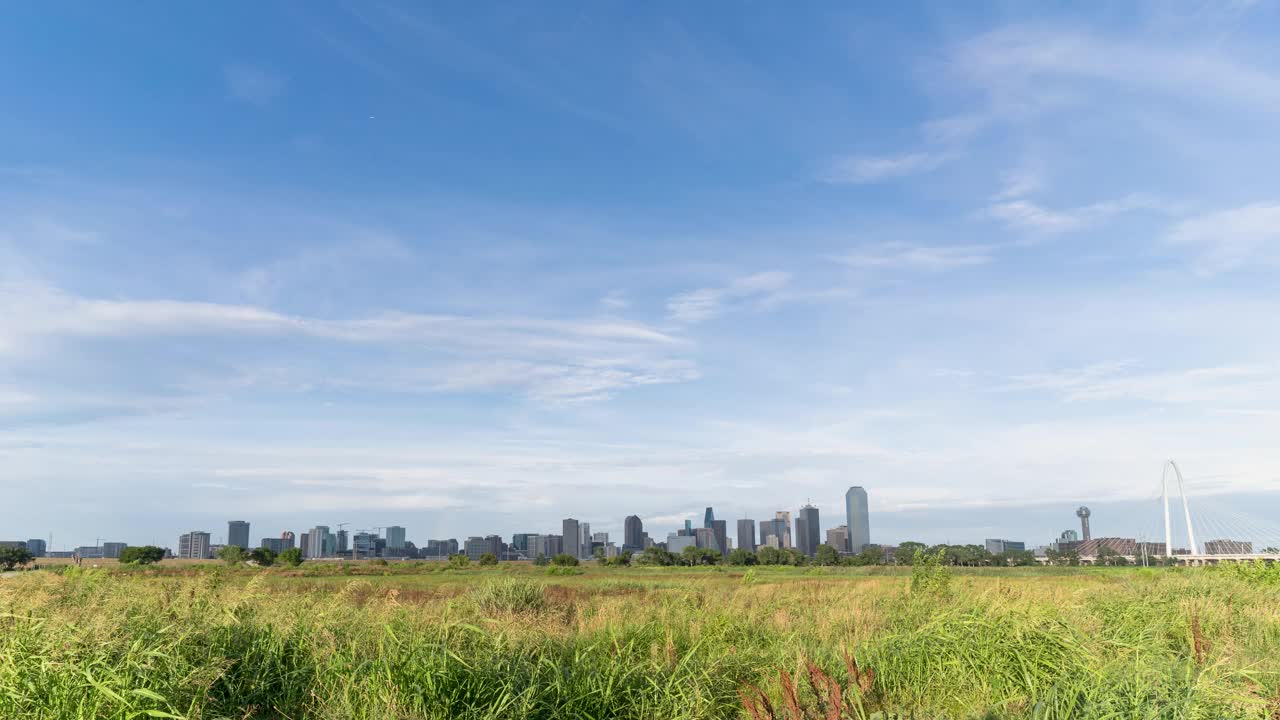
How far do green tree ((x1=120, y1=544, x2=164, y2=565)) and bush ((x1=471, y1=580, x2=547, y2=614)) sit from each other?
119261 mm

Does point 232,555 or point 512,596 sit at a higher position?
point 512,596

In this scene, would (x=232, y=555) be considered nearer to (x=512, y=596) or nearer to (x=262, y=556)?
(x=262, y=556)

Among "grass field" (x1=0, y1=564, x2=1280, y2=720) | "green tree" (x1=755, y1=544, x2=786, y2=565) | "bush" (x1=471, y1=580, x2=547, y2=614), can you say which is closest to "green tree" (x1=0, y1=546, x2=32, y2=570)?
"bush" (x1=471, y1=580, x2=547, y2=614)

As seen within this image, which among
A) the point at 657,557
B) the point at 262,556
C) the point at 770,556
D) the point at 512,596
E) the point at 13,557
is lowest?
the point at 770,556

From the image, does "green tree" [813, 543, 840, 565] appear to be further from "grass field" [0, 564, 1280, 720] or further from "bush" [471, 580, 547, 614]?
"grass field" [0, 564, 1280, 720]

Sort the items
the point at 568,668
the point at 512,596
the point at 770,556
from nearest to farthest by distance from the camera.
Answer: the point at 568,668, the point at 512,596, the point at 770,556

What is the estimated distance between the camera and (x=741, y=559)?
149750mm

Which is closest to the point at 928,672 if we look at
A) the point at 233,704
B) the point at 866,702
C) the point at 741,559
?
the point at 866,702

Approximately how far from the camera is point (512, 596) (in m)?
23.5

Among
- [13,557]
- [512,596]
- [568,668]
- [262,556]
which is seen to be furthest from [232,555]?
[568,668]

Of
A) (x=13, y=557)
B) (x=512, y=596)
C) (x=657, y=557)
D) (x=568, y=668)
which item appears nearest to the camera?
(x=568, y=668)

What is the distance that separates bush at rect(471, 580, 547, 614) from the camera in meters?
22.0

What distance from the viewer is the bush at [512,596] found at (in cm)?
2204

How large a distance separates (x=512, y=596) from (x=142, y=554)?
138 metres
